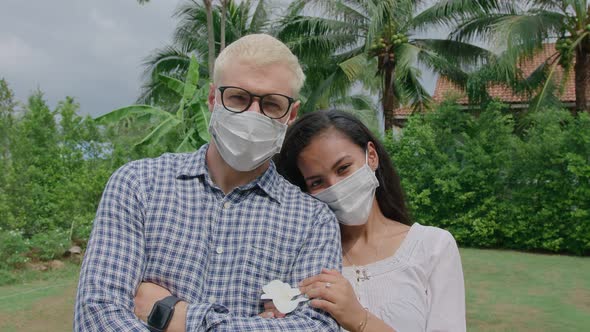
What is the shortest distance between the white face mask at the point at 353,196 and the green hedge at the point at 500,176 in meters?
11.1

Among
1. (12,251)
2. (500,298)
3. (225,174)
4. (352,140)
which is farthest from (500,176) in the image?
(225,174)

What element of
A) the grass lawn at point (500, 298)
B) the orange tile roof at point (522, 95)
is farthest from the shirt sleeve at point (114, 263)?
the orange tile roof at point (522, 95)

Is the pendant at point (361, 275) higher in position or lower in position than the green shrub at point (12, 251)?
higher

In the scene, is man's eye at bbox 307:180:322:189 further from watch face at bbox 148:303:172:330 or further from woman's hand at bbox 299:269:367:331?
watch face at bbox 148:303:172:330

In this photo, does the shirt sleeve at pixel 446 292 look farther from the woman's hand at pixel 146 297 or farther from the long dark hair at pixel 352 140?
the woman's hand at pixel 146 297

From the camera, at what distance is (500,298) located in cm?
824

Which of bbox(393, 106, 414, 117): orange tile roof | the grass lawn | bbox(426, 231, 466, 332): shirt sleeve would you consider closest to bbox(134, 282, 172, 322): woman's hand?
bbox(426, 231, 466, 332): shirt sleeve

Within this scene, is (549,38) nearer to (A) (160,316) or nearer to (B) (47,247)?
(B) (47,247)

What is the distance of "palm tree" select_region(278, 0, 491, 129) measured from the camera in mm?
16859

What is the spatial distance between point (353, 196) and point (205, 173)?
2.22ft

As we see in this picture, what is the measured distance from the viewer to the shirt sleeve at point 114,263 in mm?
1650

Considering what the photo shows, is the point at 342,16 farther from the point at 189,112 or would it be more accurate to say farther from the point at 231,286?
the point at 231,286

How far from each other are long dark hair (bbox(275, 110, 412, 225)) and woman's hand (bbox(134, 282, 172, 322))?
887 millimetres

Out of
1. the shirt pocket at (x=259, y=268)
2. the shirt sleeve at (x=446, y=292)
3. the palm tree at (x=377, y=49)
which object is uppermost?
the palm tree at (x=377, y=49)
